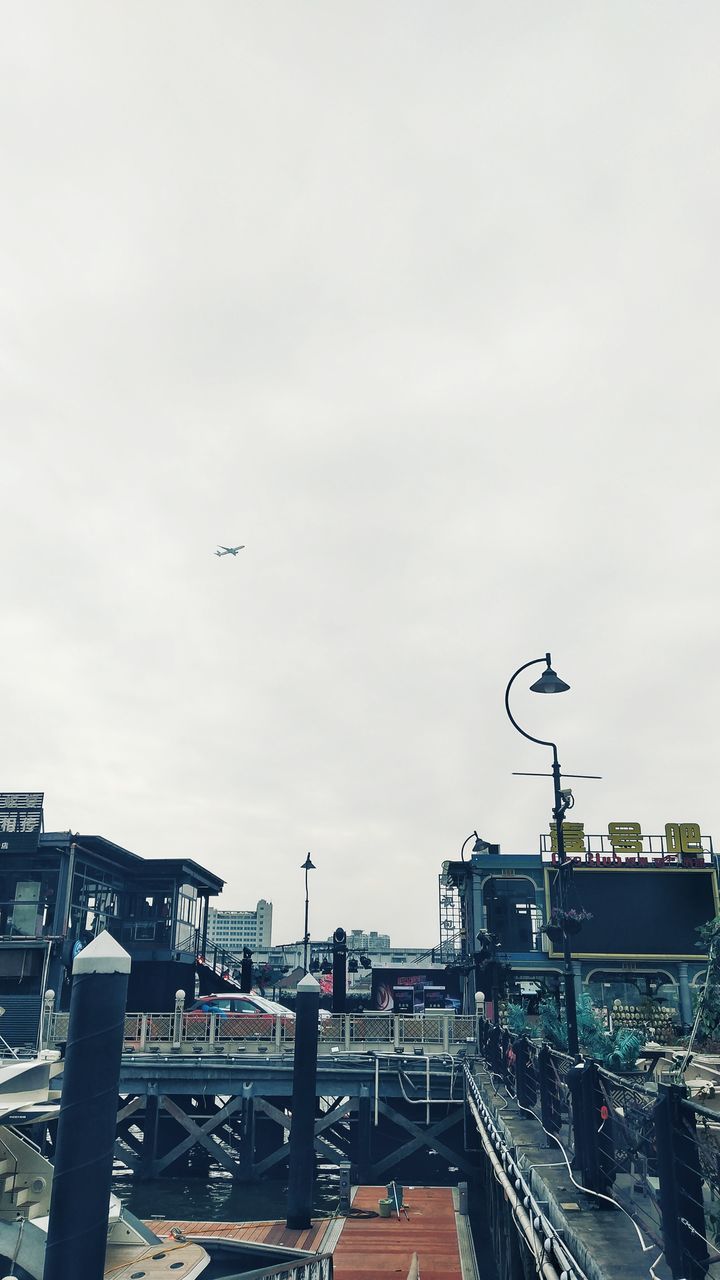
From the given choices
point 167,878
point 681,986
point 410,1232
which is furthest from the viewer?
point 167,878

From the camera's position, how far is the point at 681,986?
45.9 metres

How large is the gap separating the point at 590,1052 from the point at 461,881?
30.5 meters

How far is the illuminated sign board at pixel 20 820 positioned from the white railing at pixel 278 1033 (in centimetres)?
1203

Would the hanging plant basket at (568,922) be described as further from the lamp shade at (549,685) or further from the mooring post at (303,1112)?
the mooring post at (303,1112)

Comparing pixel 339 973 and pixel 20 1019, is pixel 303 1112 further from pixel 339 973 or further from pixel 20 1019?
pixel 20 1019

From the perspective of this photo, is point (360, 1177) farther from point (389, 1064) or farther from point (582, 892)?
point (582, 892)

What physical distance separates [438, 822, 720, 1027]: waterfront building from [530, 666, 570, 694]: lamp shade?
104 feet

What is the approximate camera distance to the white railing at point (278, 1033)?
3139 centimetres

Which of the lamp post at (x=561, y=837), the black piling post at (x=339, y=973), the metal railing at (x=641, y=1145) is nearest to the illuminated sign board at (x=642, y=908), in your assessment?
the black piling post at (x=339, y=973)

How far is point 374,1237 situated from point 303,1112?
12.4ft

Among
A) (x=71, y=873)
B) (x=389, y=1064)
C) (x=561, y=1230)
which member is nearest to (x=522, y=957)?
(x=389, y=1064)

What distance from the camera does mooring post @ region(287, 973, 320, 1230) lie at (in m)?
21.0

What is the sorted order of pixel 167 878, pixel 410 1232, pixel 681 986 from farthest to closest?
1. pixel 167 878
2. pixel 681 986
3. pixel 410 1232

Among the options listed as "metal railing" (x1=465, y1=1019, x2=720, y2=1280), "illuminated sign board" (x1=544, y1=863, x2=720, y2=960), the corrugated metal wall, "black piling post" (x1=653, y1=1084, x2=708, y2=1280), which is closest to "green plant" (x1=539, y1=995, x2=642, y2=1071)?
"metal railing" (x1=465, y1=1019, x2=720, y2=1280)
